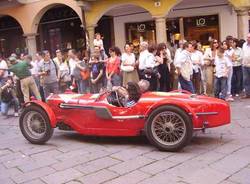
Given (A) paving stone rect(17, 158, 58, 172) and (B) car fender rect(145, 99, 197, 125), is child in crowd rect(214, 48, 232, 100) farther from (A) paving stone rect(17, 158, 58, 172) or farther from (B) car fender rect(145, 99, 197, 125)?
(A) paving stone rect(17, 158, 58, 172)

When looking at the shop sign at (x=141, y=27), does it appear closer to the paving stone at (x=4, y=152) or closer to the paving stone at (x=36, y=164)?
the paving stone at (x=4, y=152)

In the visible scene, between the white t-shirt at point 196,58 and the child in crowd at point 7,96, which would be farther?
the child in crowd at point 7,96

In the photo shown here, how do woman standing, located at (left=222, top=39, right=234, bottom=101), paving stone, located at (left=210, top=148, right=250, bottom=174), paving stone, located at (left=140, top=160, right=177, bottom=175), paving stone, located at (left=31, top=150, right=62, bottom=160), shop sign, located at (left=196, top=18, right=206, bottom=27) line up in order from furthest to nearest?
shop sign, located at (left=196, top=18, right=206, bottom=27) < woman standing, located at (left=222, top=39, right=234, bottom=101) < paving stone, located at (left=31, top=150, right=62, bottom=160) < paving stone, located at (left=140, top=160, right=177, bottom=175) < paving stone, located at (left=210, top=148, right=250, bottom=174)

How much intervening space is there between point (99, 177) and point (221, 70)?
235 inches

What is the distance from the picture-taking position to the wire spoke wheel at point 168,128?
675 cm

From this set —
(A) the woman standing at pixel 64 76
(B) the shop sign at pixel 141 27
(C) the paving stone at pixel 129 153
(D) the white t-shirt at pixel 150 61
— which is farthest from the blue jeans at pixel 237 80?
(B) the shop sign at pixel 141 27

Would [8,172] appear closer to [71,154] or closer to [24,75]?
[71,154]

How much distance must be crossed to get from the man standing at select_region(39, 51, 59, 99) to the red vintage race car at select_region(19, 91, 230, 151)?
Answer: 13.9ft

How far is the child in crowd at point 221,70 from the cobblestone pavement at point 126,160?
8.89 feet

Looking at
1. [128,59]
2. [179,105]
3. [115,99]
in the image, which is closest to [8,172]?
[115,99]

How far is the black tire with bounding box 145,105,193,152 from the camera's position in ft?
21.8

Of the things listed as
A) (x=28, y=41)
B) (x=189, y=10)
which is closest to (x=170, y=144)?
(x=189, y=10)

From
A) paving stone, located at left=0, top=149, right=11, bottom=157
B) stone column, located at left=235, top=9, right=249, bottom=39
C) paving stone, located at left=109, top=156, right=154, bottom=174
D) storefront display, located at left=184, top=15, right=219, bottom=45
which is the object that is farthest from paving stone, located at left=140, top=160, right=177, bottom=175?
storefront display, located at left=184, top=15, right=219, bottom=45

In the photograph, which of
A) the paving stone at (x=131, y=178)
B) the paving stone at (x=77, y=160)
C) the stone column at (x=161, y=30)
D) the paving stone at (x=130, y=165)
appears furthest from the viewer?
the stone column at (x=161, y=30)
